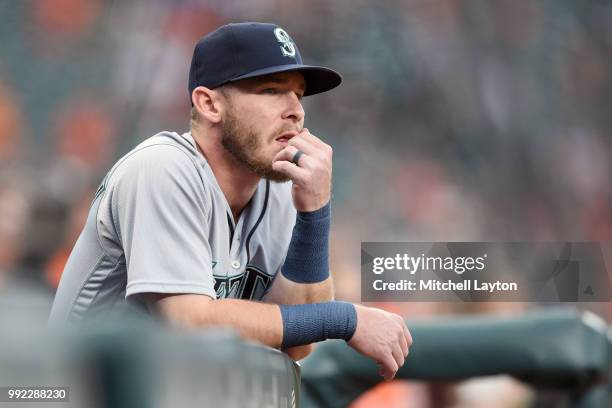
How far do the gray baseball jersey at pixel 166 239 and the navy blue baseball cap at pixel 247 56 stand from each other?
0.14 meters

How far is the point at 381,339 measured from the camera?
4.35 feet

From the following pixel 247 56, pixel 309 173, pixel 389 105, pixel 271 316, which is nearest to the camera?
pixel 271 316

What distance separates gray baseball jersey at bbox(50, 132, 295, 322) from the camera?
1.33 meters

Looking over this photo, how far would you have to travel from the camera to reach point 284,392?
824 mm

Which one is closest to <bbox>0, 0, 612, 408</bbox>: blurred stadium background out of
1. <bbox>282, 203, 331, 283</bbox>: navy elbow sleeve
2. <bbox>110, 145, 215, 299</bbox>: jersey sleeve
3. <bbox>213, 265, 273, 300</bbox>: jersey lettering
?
<bbox>213, 265, 273, 300</bbox>: jersey lettering

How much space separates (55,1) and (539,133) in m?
2.52

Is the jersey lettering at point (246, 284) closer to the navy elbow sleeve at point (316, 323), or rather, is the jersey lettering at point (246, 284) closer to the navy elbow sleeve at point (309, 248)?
the navy elbow sleeve at point (309, 248)

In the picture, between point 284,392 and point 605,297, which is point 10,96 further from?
point 284,392

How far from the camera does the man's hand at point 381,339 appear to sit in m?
1.32

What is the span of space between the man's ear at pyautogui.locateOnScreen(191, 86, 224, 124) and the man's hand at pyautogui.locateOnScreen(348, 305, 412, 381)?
50 cm

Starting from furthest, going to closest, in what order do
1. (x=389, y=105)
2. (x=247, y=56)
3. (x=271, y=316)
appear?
(x=389, y=105) < (x=247, y=56) < (x=271, y=316)

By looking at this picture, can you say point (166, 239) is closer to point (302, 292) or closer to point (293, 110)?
point (302, 292)

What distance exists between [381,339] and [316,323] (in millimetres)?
106

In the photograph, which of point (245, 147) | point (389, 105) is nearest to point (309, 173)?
point (245, 147)
